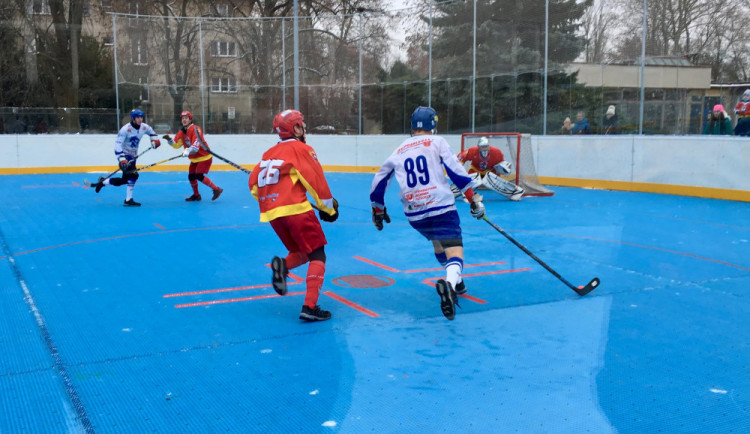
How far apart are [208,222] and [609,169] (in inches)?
352

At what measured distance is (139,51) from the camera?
20.6 meters

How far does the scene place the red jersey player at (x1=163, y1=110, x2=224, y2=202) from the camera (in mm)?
12359

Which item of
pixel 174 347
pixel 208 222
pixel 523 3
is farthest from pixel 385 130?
pixel 174 347

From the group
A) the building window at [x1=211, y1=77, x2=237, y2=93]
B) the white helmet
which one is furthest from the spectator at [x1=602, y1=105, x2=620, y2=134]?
the building window at [x1=211, y1=77, x2=237, y2=93]

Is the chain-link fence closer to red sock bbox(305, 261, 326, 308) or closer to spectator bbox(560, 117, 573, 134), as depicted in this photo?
spectator bbox(560, 117, 573, 134)

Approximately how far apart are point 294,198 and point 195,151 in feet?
25.6

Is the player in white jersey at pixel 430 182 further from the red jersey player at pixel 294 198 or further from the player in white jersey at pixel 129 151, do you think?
the player in white jersey at pixel 129 151

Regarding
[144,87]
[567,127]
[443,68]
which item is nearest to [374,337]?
[567,127]

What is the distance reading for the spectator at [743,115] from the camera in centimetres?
1250

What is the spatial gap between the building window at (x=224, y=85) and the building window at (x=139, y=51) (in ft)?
6.92

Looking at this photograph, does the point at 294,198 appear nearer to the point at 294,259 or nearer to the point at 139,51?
the point at 294,259

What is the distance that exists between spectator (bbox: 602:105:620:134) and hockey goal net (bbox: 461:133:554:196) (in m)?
1.64

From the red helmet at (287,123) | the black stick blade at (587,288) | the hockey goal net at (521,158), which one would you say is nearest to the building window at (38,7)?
the hockey goal net at (521,158)

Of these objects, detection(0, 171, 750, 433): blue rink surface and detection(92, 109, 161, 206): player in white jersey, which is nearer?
detection(0, 171, 750, 433): blue rink surface
